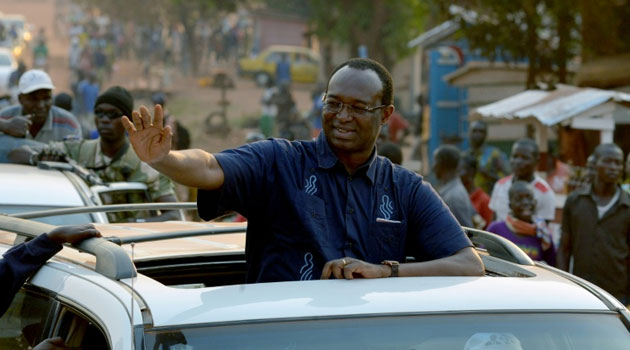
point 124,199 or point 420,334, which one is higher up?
point 420,334

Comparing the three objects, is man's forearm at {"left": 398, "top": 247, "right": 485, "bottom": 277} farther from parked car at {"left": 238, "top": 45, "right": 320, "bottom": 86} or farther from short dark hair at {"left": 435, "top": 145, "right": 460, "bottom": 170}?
parked car at {"left": 238, "top": 45, "right": 320, "bottom": 86}

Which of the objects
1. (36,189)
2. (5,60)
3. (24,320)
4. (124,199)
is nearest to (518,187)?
(124,199)

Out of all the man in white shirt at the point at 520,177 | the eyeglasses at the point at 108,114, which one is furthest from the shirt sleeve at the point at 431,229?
the man in white shirt at the point at 520,177

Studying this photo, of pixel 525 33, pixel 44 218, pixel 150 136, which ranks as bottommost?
pixel 44 218

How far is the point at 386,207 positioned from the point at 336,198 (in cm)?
16

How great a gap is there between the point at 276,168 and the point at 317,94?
23.0m

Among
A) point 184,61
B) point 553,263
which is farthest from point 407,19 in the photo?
point 553,263

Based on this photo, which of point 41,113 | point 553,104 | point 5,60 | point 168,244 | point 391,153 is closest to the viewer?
point 168,244

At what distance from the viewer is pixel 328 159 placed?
11.5ft

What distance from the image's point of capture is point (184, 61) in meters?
46.4

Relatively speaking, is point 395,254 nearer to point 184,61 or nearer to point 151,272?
point 151,272

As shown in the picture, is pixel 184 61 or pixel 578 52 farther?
pixel 184 61

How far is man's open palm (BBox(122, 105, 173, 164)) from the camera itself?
304cm

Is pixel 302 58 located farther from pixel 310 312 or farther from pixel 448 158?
pixel 310 312
